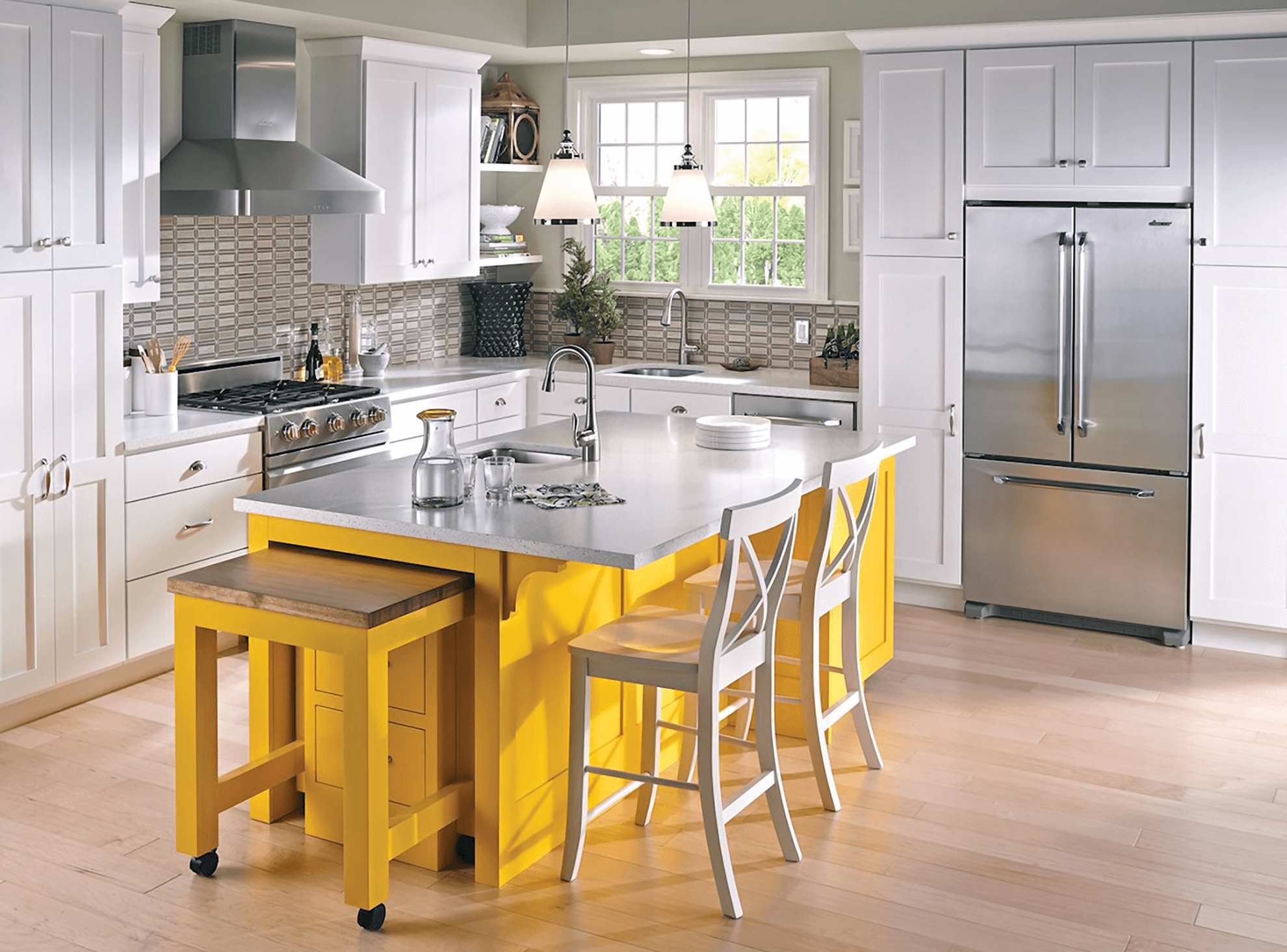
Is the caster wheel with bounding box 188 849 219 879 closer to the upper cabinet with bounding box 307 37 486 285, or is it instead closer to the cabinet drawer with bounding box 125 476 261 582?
the cabinet drawer with bounding box 125 476 261 582

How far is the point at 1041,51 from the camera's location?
5430 millimetres

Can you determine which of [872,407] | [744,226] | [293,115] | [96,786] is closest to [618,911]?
[96,786]

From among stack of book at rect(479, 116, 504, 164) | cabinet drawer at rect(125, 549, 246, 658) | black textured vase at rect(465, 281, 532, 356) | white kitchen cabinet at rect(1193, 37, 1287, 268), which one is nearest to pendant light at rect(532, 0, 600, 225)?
cabinet drawer at rect(125, 549, 246, 658)

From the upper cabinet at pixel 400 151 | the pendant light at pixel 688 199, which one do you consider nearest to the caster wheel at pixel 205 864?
the pendant light at pixel 688 199

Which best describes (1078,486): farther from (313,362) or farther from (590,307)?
(313,362)

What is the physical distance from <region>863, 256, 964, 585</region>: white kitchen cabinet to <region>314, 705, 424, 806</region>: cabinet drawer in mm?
2992

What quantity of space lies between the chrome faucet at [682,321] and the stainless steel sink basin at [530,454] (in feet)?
8.12

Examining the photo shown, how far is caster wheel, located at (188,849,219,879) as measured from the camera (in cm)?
343

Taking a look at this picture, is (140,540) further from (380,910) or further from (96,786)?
(380,910)

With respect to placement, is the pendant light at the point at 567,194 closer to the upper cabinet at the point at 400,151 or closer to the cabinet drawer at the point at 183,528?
the cabinet drawer at the point at 183,528

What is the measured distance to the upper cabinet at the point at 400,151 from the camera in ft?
19.5

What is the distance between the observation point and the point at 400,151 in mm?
6152

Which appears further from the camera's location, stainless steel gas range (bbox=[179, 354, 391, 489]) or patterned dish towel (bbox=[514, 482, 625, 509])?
stainless steel gas range (bbox=[179, 354, 391, 489])

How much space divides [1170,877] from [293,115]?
4.39 m
